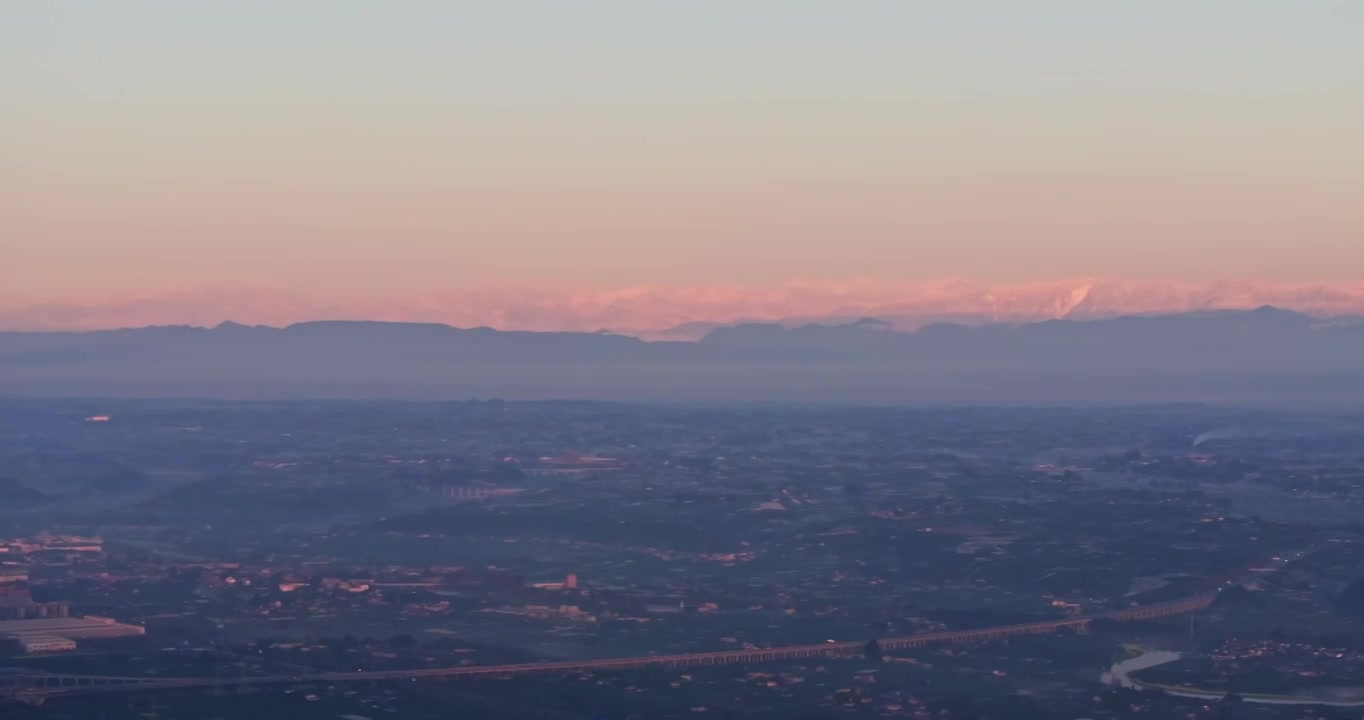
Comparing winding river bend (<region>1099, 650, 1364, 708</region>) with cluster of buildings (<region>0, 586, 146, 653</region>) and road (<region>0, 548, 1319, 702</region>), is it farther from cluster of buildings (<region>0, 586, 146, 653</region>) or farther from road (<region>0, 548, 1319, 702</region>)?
cluster of buildings (<region>0, 586, 146, 653</region>)

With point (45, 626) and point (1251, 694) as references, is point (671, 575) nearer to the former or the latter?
point (45, 626)

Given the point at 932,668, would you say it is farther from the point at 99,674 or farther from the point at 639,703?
the point at 99,674

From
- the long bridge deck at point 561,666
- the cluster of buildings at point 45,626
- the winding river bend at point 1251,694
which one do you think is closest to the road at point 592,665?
the long bridge deck at point 561,666

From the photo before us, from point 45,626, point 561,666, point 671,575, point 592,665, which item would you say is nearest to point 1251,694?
point 592,665

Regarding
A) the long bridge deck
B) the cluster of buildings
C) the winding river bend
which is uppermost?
the cluster of buildings

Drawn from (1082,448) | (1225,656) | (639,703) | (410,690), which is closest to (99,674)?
(410,690)

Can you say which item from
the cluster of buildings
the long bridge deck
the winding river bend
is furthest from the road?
the winding river bend

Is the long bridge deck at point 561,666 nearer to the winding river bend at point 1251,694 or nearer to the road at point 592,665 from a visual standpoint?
the road at point 592,665

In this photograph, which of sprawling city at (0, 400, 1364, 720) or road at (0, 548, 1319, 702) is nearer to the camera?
road at (0, 548, 1319, 702)
